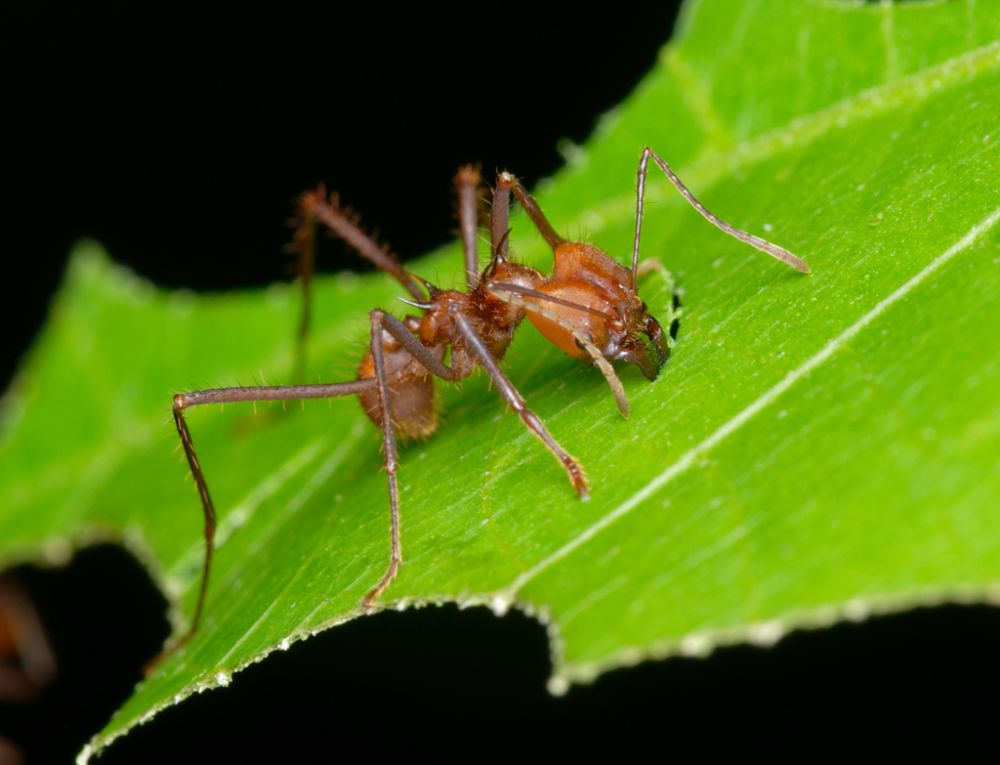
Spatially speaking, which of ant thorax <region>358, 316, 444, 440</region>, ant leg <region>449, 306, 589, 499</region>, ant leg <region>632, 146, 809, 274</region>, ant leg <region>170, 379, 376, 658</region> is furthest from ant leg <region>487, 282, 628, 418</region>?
ant leg <region>170, 379, 376, 658</region>

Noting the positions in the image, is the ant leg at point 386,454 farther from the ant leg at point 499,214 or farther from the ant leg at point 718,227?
A: the ant leg at point 718,227

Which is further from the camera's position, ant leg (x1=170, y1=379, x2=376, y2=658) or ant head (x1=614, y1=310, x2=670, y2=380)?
ant leg (x1=170, y1=379, x2=376, y2=658)

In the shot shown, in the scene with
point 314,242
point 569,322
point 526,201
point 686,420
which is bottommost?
point 686,420

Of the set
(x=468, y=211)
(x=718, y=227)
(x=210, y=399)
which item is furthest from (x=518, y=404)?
(x=468, y=211)

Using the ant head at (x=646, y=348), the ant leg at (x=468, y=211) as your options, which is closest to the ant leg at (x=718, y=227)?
the ant head at (x=646, y=348)

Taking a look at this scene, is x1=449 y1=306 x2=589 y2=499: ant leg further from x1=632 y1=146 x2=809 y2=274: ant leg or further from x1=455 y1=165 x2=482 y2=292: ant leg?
x1=455 y1=165 x2=482 y2=292: ant leg

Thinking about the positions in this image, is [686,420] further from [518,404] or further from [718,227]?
[718,227]
